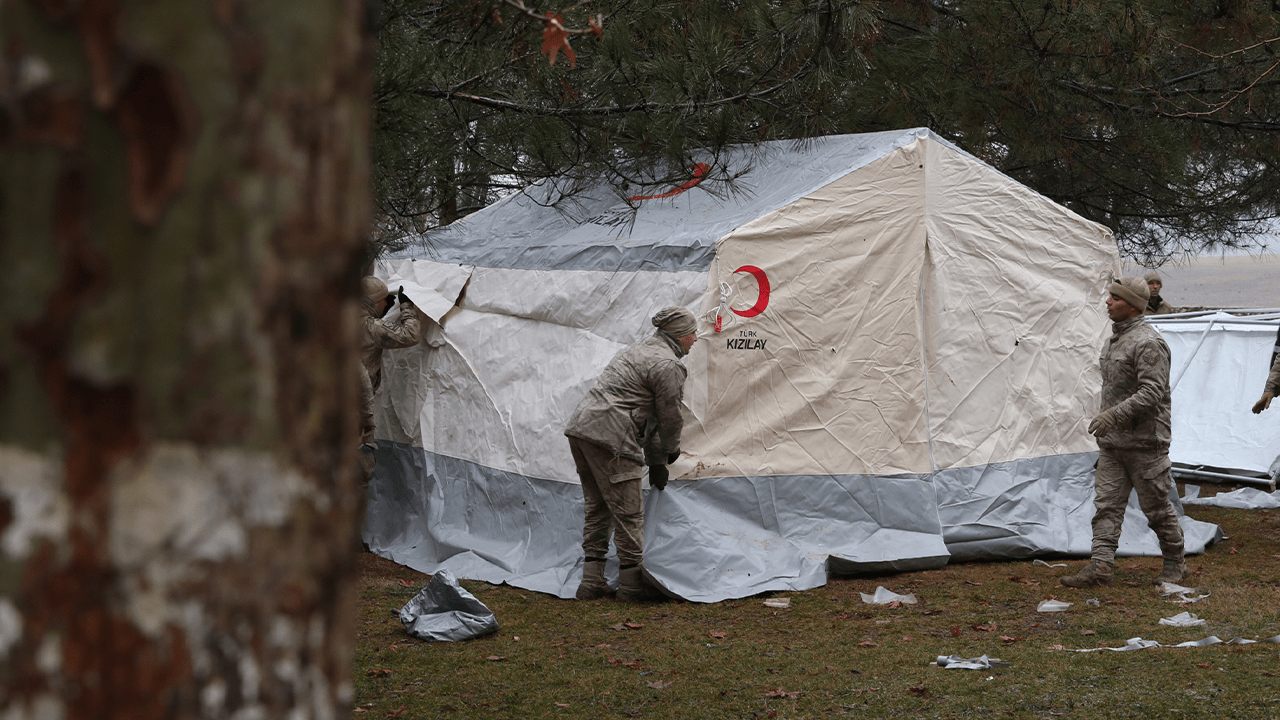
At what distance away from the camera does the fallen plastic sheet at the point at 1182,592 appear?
20.5ft

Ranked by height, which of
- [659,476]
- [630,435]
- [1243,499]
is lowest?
[1243,499]

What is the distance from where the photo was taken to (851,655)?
5234 mm

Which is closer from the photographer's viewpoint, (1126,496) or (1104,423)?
(1104,423)

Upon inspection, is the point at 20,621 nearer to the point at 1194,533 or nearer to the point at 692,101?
the point at 692,101

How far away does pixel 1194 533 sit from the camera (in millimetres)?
7828

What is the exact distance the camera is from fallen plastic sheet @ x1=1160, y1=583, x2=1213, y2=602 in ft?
20.5

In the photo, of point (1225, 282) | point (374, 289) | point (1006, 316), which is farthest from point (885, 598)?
point (1225, 282)

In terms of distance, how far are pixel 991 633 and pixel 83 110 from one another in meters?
5.55

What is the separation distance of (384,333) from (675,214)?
93.4 inches

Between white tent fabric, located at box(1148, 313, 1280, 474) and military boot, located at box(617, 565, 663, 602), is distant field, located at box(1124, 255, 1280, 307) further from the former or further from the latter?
military boot, located at box(617, 565, 663, 602)

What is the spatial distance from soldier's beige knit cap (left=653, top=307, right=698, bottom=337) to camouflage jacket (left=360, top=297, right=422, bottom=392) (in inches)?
102

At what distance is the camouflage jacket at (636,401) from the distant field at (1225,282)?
19915mm

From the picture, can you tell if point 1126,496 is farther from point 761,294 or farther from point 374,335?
point 374,335

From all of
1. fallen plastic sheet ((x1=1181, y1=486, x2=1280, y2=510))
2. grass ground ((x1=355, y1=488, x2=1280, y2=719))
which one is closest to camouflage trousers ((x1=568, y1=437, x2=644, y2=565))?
grass ground ((x1=355, y1=488, x2=1280, y2=719))
